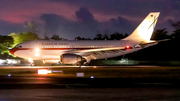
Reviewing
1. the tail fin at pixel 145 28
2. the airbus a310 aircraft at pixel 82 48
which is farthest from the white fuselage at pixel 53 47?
the tail fin at pixel 145 28

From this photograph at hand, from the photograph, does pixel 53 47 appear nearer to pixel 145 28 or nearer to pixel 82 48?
pixel 82 48

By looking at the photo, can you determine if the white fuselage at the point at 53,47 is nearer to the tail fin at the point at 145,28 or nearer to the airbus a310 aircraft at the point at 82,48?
the airbus a310 aircraft at the point at 82,48

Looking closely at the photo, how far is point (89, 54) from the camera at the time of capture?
42.0m

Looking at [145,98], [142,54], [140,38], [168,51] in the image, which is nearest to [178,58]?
[168,51]

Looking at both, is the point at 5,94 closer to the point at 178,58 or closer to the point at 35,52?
the point at 35,52

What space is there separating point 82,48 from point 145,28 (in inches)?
433

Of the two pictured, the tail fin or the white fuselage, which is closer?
the white fuselage

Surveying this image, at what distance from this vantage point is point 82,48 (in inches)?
1679

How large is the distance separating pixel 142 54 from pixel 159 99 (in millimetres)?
53318

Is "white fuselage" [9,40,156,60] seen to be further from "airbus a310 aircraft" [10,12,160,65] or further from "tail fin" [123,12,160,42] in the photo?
"tail fin" [123,12,160,42]

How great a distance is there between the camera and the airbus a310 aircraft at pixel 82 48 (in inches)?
1624

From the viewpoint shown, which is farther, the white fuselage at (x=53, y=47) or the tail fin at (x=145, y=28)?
the tail fin at (x=145, y=28)

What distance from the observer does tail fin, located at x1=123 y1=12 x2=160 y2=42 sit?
4475 centimetres


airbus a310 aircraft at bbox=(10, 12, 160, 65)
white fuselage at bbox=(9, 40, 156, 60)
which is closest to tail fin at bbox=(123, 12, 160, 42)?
airbus a310 aircraft at bbox=(10, 12, 160, 65)
